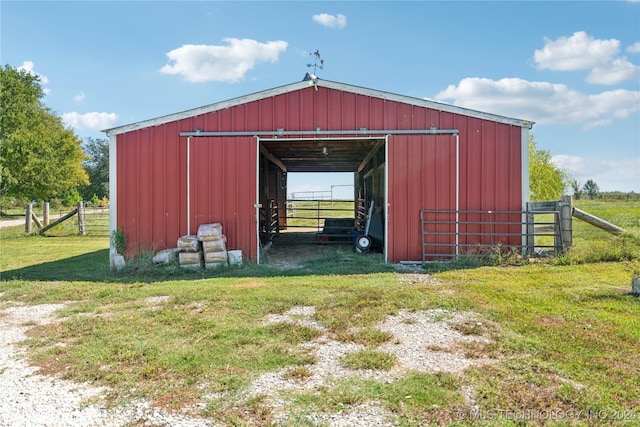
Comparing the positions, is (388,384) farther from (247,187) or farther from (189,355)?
(247,187)

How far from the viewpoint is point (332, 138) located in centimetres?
826

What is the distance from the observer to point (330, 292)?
5633 mm

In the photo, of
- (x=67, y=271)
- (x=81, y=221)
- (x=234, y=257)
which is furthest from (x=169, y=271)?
(x=81, y=221)

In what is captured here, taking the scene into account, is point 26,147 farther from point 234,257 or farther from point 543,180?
point 543,180

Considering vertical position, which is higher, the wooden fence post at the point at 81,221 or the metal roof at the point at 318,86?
the metal roof at the point at 318,86

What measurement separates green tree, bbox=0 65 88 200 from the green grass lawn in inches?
606

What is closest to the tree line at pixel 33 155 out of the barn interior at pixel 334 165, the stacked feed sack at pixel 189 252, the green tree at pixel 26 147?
the green tree at pixel 26 147

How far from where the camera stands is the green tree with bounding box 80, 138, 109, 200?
143 ft

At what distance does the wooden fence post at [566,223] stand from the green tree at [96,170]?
141ft

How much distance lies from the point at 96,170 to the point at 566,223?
48622 mm

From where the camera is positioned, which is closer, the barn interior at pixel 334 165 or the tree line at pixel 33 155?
the barn interior at pixel 334 165

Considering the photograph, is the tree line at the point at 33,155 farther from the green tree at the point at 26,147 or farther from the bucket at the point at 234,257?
the bucket at the point at 234,257

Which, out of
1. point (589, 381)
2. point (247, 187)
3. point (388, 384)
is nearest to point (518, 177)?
point (247, 187)

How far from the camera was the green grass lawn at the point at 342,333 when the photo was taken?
2.65 meters
